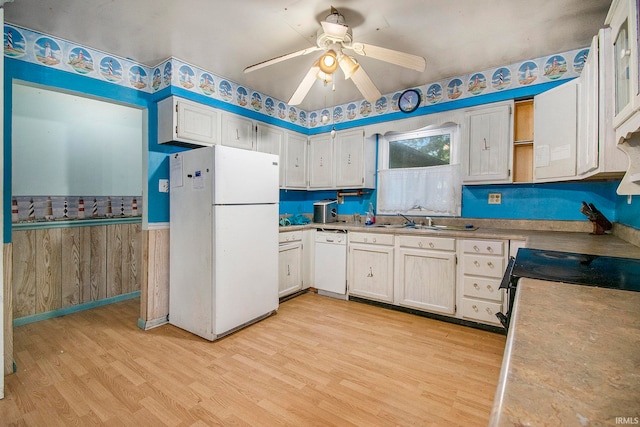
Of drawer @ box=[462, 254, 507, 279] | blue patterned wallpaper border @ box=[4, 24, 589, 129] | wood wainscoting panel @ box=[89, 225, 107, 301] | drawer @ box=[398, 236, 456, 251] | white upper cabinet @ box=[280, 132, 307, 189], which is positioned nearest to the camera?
blue patterned wallpaper border @ box=[4, 24, 589, 129]

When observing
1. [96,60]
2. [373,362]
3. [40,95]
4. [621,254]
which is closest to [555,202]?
[621,254]

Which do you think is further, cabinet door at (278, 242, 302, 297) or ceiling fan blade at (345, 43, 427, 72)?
cabinet door at (278, 242, 302, 297)

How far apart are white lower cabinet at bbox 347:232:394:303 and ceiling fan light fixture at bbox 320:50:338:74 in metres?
1.81

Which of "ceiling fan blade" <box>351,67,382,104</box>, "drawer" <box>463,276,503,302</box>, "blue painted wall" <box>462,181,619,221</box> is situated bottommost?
"drawer" <box>463,276,503,302</box>

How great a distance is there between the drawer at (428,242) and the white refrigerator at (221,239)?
4.55 ft

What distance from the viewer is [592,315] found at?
720 millimetres

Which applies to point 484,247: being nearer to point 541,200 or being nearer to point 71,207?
point 541,200

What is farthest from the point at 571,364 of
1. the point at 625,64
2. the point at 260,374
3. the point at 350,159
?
the point at 350,159

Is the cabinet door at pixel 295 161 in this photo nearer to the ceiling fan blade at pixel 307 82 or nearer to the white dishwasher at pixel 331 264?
the white dishwasher at pixel 331 264

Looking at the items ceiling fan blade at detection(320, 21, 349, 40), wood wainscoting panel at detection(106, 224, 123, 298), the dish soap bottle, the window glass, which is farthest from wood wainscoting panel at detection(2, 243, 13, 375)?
the window glass

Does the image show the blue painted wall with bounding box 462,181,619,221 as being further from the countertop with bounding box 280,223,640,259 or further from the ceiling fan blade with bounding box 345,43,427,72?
the ceiling fan blade with bounding box 345,43,427,72

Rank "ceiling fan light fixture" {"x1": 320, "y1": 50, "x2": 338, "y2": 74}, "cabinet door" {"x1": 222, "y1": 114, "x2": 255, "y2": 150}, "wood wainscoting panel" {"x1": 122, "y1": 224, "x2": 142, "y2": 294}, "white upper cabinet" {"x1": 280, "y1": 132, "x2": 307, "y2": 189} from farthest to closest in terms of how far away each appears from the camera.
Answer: "white upper cabinet" {"x1": 280, "y1": 132, "x2": 307, "y2": 189} → "wood wainscoting panel" {"x1": 122, "y1": 224, "x2": 142, "y2": 294} → "cabinet door" {"x1": 222, "y1": 114, "x2": 255, "y2": 150} → "ceiling fan light fixture" {"x1": 320, "y1": 50, "x2": 338, "y2": 74}

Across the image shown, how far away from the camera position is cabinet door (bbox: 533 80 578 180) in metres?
2.18

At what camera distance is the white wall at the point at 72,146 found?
2.92m
